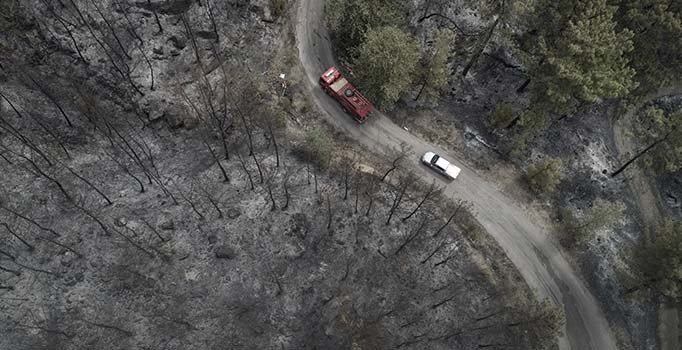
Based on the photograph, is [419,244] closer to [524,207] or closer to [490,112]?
[524,207]

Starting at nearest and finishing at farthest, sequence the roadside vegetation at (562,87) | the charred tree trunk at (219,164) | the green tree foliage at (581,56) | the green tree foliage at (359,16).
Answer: the green tree foliage at (581,56) → the roadside vegetation at (562,87) → the charred tree trunk at (219,164) → the green tree foliage at (359,16)

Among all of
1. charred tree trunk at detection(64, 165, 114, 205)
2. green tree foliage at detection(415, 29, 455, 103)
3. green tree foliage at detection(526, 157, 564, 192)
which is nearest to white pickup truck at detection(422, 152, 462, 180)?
green tree foliage at detection(415, 29, 455, 103)

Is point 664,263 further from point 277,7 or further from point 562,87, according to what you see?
point 277,7

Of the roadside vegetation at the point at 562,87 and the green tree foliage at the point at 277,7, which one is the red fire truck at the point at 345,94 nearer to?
the roadside vegetation at the point at 562,87

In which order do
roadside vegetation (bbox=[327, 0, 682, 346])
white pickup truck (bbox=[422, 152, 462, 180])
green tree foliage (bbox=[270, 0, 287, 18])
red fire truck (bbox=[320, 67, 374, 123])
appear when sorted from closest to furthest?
roadside vegetation (bbox=[327, 0, 682, 346]) → white pickup truck (bbox=[422, 152, 462, 180]) → red fire truck (bbox=[320, 67, 374, 123]) → green tree foliage (bbox=[270, 0, 287, 18])

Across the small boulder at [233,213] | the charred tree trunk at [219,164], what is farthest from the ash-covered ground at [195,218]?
the charred tree trunk at [219,164]

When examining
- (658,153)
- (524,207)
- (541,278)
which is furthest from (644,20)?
(541,278)

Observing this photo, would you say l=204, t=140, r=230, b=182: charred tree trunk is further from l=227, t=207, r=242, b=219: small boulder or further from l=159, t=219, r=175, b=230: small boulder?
l=159, t=219, r=175, b=230: small boulder
